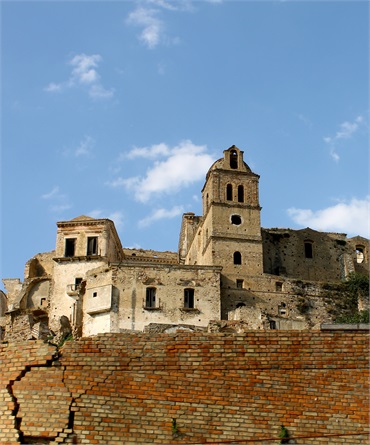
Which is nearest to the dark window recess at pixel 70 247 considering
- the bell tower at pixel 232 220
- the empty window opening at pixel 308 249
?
the bell tower at pixel 232 220

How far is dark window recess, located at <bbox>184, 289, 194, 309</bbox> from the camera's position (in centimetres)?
4162

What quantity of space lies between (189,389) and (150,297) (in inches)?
1124

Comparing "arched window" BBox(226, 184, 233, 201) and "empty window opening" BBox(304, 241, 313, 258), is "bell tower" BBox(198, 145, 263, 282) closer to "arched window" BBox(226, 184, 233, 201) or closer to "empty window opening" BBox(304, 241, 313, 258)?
"arched window" BBox(226, 184, 233, 201)

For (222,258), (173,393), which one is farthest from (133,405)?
(222,258)

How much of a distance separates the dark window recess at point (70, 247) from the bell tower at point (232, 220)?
8292 mm

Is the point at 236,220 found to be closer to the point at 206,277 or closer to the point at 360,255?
the point at 206,277

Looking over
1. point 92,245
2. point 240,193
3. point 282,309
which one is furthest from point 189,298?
point 240,193

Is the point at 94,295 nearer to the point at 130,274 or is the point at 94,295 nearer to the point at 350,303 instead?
the point at 130,274

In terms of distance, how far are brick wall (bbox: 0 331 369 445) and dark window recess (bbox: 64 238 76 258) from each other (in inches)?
1295

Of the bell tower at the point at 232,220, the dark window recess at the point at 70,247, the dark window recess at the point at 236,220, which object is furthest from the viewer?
the dark window recess at the point at 236,220

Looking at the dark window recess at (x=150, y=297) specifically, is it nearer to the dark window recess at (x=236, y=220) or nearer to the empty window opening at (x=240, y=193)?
the dark window recess at (x=236, y=220)

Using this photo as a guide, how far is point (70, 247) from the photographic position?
46844 millimetres

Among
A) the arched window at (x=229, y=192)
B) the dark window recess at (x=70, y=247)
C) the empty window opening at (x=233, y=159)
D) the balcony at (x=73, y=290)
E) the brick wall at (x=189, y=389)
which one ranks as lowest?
the brick wall at (x=189, y=389)

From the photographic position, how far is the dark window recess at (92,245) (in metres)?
46.4
